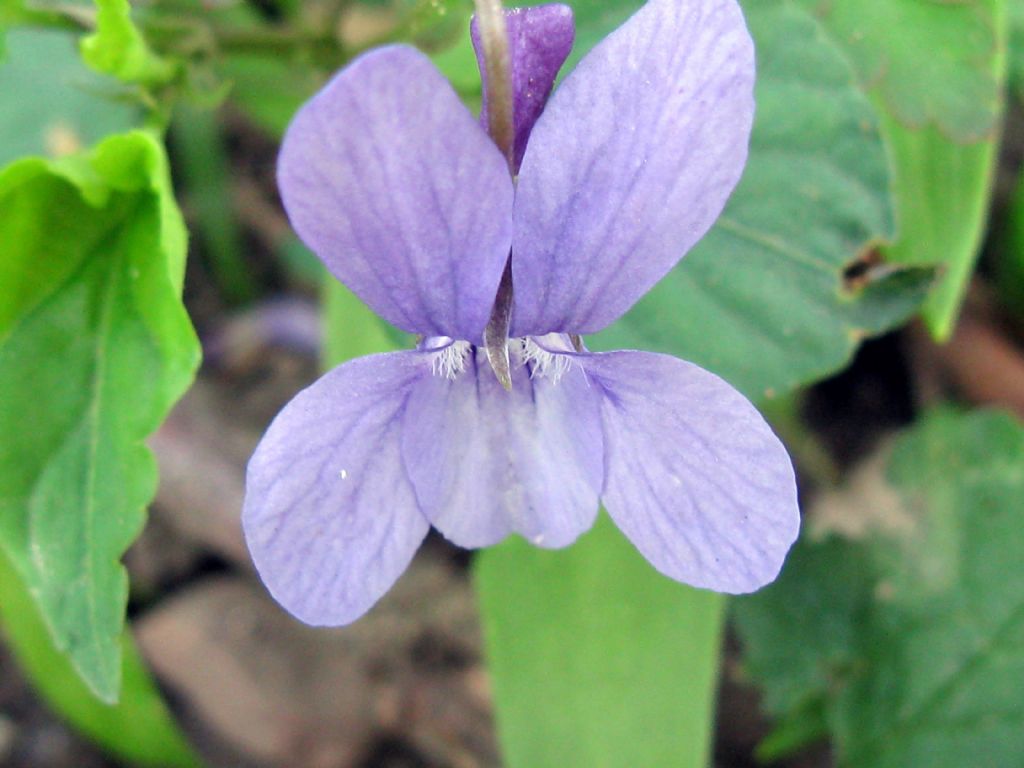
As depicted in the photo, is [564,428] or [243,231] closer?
[564,428]

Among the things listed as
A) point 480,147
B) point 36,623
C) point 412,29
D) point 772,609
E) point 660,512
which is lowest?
point 772,609

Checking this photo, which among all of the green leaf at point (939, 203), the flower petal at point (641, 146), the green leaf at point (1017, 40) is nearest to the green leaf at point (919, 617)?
the green leaf at point (939, 203)

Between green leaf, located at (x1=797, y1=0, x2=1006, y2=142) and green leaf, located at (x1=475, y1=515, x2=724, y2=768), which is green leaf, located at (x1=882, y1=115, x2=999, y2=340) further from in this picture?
green leaf, located at (x1=475, y1=515, x2=724, y2=768)

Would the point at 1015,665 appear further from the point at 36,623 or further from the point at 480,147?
the point at 36,623

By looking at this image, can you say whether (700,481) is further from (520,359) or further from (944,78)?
(944,78)

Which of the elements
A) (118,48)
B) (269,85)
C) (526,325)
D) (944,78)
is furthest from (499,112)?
(269,85)

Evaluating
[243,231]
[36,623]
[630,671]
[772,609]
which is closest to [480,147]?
[630,671]
